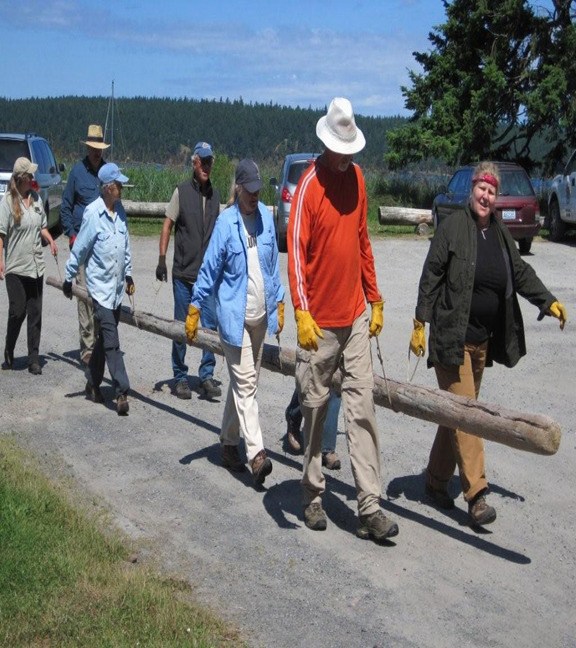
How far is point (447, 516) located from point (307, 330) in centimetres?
160

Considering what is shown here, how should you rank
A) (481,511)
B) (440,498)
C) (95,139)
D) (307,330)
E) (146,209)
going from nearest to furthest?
(307,330) → (481,511) → (440,498) → (95,139) → (146,209)

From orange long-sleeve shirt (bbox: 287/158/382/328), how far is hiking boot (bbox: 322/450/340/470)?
159cm

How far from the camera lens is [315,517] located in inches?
242

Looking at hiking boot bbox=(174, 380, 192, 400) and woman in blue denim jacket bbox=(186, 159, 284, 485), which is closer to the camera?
woman in blue denim jacket bbox=(186, 159, 284, 485)

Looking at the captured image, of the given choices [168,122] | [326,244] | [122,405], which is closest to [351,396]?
[326,244]

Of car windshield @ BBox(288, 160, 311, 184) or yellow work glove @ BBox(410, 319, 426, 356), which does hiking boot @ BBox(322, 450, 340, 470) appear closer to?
yellow work glove @ BBox(410, 319, 426, 356)

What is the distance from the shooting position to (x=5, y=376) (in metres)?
10.0

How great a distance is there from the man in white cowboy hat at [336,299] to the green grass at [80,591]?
1.23 meters

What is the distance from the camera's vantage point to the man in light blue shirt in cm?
883

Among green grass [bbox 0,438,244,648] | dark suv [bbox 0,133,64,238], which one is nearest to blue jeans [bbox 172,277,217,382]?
green grass [bbox 0,438,244,648]

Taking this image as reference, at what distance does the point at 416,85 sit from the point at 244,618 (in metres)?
26.5

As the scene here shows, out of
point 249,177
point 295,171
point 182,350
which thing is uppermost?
point 249,177

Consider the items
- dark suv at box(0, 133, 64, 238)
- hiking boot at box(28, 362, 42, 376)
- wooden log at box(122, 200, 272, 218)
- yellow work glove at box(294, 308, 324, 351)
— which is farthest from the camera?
wooden log at box(122, 200, 272, 218)

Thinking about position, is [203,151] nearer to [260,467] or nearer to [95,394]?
[95,394]
